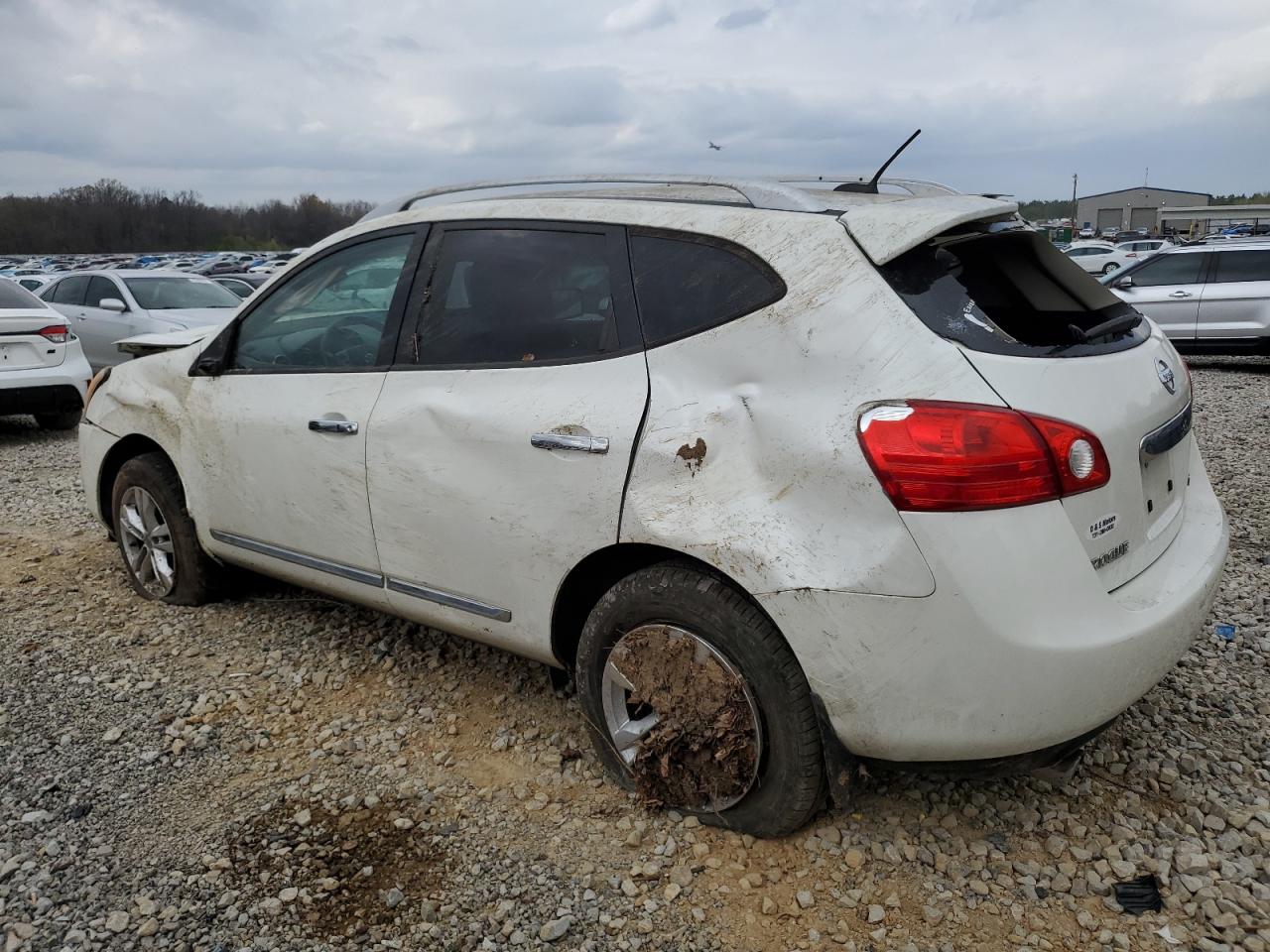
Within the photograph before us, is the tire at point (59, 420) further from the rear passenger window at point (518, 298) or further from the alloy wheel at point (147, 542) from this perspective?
the rear passenger window at point (518, 298)

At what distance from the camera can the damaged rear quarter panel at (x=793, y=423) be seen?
2.22 m

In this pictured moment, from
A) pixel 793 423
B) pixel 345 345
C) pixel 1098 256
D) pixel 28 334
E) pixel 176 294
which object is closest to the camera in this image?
pixel 793 423

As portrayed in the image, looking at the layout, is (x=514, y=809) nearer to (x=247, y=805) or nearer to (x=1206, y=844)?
(x=247, y=805)

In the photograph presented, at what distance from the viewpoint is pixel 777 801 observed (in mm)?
2533

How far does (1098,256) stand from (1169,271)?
21.4 m

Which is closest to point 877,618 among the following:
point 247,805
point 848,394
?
point 848,394

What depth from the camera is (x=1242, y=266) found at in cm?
1223

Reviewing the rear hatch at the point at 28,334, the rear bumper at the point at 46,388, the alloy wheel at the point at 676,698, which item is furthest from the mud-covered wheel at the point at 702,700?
the rear hatch at the point at 28,334

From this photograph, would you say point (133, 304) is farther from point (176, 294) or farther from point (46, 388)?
point (46, 388)

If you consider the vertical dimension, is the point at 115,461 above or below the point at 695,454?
below

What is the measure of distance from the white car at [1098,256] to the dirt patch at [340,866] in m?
29.9

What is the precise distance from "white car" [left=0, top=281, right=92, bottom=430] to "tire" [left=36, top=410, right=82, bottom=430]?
0.32m

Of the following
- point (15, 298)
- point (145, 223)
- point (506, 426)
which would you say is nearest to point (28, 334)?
point (15, 298)

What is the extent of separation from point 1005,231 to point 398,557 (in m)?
2.09
